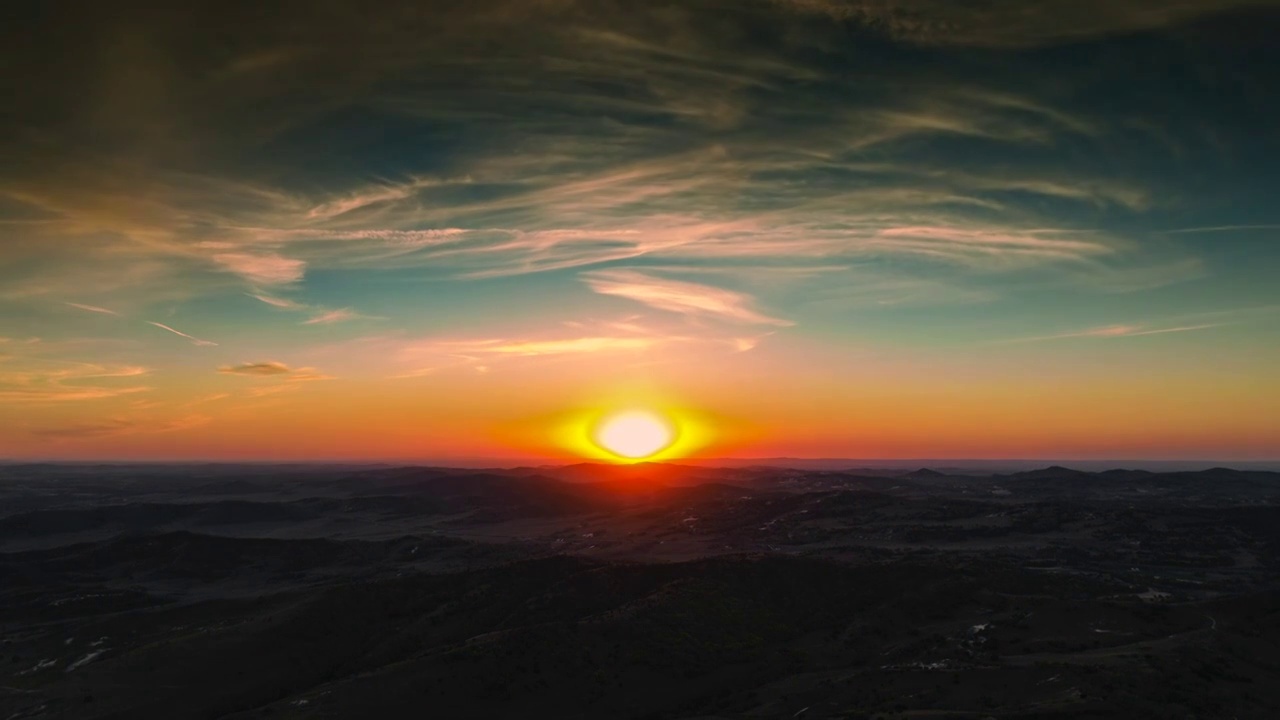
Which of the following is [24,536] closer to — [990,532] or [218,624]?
[218,624]

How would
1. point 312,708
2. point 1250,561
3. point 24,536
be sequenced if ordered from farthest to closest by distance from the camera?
point 24,536, point 1250,561, point 312,708

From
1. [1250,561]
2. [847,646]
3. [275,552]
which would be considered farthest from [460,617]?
[1250,561]

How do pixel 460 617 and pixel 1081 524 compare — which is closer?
pixel 460 617

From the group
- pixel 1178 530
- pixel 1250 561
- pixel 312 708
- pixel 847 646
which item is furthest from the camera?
pixel 1178 530

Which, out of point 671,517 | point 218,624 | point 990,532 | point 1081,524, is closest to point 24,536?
point 218,624

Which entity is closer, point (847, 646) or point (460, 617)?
point (847, 646)

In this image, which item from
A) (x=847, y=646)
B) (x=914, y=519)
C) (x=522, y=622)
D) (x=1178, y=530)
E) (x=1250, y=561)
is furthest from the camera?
(x=914, y=519)

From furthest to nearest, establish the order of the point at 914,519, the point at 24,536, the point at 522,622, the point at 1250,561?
1. the point at 24,536
2. the point at 914,519
3. the point at 1250,561
4. the point at 522,622

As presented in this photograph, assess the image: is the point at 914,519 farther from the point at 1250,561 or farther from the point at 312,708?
the point at 312,708
